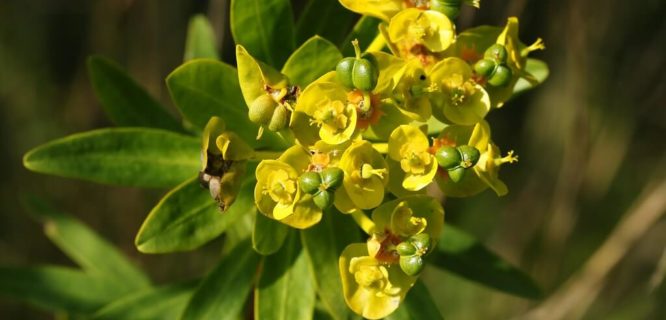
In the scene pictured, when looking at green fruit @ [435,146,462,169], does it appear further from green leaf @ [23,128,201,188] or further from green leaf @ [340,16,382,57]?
green leaf @ [23,128,201,188]

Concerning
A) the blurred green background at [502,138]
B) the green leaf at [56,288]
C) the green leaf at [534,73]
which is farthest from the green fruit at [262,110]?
the blurred green background at [502,138]

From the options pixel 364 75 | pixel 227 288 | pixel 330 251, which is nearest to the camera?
pixel 364 75

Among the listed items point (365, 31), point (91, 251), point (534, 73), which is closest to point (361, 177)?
point (365, 31)

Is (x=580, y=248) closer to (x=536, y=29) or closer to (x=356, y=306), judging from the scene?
(x=536, y=29)

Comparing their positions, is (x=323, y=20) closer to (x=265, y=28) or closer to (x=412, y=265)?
(x=265, y=28)

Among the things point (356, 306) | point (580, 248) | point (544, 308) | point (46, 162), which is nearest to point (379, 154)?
point (356, 306)

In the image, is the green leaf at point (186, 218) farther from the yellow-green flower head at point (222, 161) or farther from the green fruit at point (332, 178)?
the green fruit at point (332, 178)

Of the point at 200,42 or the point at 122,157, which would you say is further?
the point at 200,42
